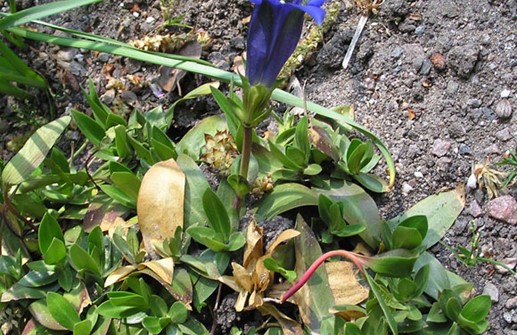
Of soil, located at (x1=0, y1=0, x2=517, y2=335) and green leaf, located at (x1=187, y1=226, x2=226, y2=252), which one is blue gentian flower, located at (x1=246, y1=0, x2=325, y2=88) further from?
soil, located at (x1=0, y1=0, x2=517, y2=335)

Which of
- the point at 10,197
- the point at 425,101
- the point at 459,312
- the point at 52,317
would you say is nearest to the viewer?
the point at 459,312

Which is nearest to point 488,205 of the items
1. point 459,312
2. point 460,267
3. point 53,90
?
point 460,267

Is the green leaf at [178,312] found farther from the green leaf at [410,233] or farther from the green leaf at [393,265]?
the green leaf at [410,233]

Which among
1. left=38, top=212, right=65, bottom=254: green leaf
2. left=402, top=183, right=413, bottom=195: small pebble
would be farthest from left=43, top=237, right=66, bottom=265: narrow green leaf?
left=402, top=183, right=413, bottom=195: small pebble

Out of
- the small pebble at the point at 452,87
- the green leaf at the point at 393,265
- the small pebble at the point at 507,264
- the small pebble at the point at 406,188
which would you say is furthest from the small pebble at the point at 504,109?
the green leaf at the point at 393,265

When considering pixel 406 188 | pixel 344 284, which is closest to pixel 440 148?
pixel 406 188

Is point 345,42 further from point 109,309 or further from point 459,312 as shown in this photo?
point 109,309
